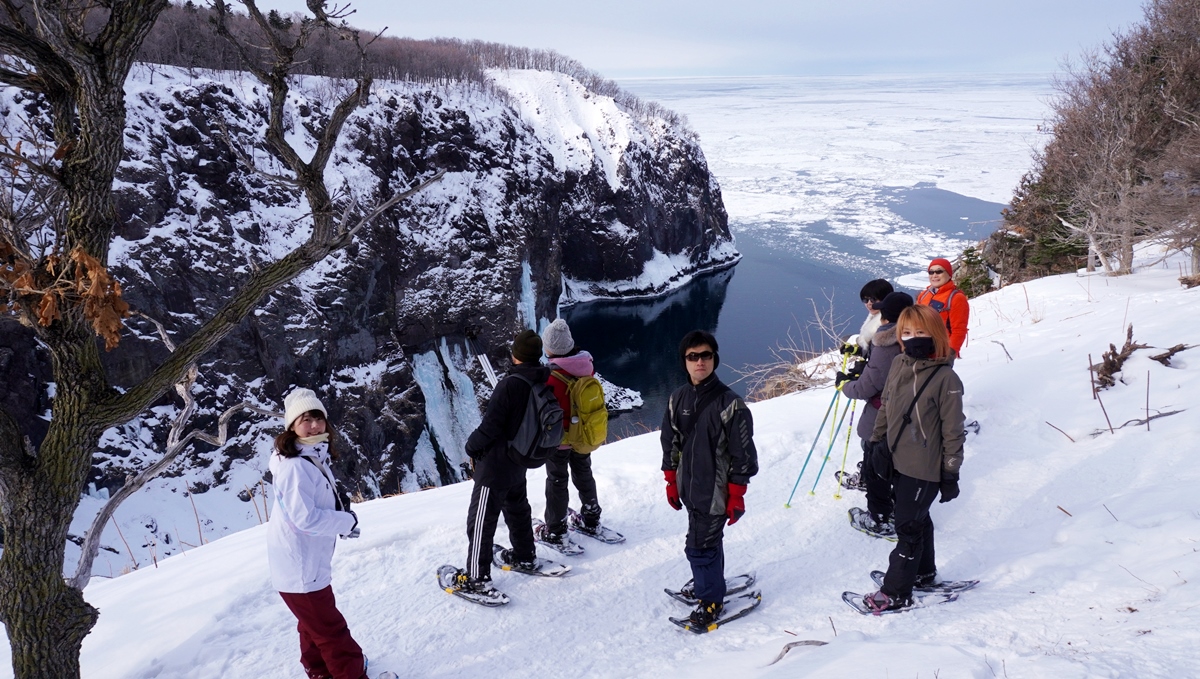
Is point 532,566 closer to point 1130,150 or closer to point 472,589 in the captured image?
point 472,589

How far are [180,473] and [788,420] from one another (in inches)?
744

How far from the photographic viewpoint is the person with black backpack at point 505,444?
3.90m

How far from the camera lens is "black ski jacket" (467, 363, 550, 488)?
3875mm

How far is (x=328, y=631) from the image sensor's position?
127 inches

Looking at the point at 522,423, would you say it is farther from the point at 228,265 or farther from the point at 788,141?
the point at 788,141

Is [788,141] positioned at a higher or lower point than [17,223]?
higher

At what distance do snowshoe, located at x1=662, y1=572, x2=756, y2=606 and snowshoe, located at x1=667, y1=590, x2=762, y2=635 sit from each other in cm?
9

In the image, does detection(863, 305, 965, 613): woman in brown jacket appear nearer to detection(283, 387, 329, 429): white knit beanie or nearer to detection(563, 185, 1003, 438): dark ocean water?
detection(283, 387, 329, 429): white knit beanie

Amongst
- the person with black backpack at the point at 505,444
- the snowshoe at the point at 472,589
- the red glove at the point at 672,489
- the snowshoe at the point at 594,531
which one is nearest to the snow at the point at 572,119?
the snowshoe at the point at 594,531

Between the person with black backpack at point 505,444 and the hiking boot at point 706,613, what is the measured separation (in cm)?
123

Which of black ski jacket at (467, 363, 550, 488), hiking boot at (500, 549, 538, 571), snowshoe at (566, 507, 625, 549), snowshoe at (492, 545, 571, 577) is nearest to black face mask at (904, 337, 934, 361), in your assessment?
black ski jacket at (467, 363, 550, 488)

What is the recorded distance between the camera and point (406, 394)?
2708 cm

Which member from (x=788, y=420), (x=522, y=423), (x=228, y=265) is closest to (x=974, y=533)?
(x=788, y=420)

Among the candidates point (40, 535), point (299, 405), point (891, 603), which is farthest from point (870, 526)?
point (40, 535)
